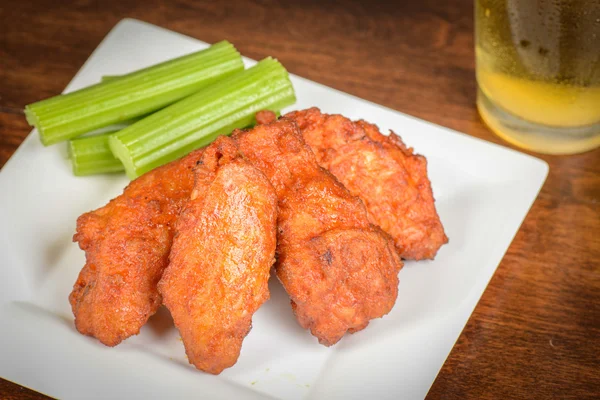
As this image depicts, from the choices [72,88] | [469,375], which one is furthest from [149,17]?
[469,375]

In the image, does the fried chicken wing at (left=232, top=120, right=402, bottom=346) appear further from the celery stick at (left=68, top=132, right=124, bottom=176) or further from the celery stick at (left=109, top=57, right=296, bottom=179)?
the celery stick at (left=68, top=132, right=124, bottom=176)

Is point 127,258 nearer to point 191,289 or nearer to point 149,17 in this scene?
point 191,289

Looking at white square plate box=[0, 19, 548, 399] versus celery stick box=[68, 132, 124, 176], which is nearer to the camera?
white square plate box=[0, 19, 548, 399]

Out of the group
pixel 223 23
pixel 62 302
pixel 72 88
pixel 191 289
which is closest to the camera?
→ pixel 191 289

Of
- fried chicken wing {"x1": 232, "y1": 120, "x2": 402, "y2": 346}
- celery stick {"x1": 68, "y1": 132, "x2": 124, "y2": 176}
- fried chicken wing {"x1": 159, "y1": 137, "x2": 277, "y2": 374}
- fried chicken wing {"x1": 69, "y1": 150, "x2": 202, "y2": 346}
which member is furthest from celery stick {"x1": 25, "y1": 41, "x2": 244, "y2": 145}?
fried chicken wing {"x1": 159, "y1": 137, "x2": 277, "y2": 374}

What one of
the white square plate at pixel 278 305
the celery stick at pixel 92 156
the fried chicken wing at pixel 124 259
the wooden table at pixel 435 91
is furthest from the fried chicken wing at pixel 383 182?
the celery stick at pixel 92 156

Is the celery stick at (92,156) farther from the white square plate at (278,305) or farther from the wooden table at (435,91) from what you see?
the wooden table at (435,91)
